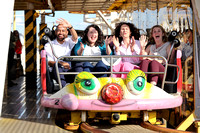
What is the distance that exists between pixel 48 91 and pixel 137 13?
4.73m

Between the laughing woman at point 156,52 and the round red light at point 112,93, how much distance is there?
2.62ft

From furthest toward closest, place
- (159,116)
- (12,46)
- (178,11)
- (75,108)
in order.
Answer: (12,46)
(178,11)
(159,116)
(75,108)

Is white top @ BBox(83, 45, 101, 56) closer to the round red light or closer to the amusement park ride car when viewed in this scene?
the amusement park ride car

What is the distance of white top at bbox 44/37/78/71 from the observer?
223 inches

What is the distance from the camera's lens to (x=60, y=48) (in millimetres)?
5840

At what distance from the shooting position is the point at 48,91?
5.09m

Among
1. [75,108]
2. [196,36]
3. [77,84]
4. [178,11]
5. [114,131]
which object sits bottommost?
[114,131]

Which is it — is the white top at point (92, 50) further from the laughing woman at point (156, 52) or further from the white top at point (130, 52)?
the laughing woman at point (156, 52)

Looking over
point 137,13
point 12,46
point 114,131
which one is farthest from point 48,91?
point 12,46

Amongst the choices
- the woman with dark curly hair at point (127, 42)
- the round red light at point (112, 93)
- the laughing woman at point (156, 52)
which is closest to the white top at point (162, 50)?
the laughing woman at point (156, 52)

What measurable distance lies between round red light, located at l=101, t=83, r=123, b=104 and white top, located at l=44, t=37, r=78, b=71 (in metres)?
1.51

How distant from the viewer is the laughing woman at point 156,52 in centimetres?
511

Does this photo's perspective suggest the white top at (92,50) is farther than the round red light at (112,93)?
Yes

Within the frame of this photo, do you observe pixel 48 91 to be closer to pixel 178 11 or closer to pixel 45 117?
pixel 45 117
